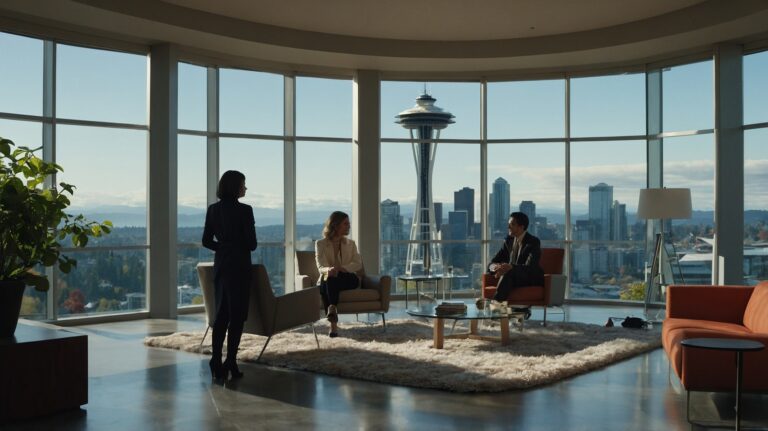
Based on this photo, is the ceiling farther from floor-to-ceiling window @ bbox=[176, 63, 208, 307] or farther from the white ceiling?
floor-to-ceiling window @ bbox=[176, 63, 208, 307]

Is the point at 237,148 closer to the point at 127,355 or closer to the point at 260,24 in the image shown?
the point at 260,24

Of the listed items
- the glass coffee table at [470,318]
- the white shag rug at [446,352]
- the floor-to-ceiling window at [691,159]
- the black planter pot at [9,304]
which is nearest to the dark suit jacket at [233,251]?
the white shag rug at [446,352]

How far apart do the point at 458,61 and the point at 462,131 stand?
130cm

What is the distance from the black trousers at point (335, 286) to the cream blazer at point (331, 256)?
0.57ft

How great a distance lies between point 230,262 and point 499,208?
6837 mm

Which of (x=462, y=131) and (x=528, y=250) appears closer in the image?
(x=528, y=250)

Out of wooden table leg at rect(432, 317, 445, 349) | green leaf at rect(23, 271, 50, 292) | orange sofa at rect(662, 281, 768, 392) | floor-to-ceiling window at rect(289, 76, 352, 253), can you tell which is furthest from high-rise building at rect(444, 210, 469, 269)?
green leaf at rect(23, 271, 50, 292)

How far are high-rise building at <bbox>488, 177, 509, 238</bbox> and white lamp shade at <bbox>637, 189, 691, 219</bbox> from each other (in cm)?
304

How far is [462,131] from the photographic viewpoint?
11703 mm

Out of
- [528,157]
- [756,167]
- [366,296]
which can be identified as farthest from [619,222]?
[366,296]

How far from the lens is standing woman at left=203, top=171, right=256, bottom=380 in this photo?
566cm

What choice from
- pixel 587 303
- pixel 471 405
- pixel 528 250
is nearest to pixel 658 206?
pixel 528 250

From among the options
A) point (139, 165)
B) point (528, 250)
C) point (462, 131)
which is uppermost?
point (462, 131)

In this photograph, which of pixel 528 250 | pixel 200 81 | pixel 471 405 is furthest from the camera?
pixel 200 81
